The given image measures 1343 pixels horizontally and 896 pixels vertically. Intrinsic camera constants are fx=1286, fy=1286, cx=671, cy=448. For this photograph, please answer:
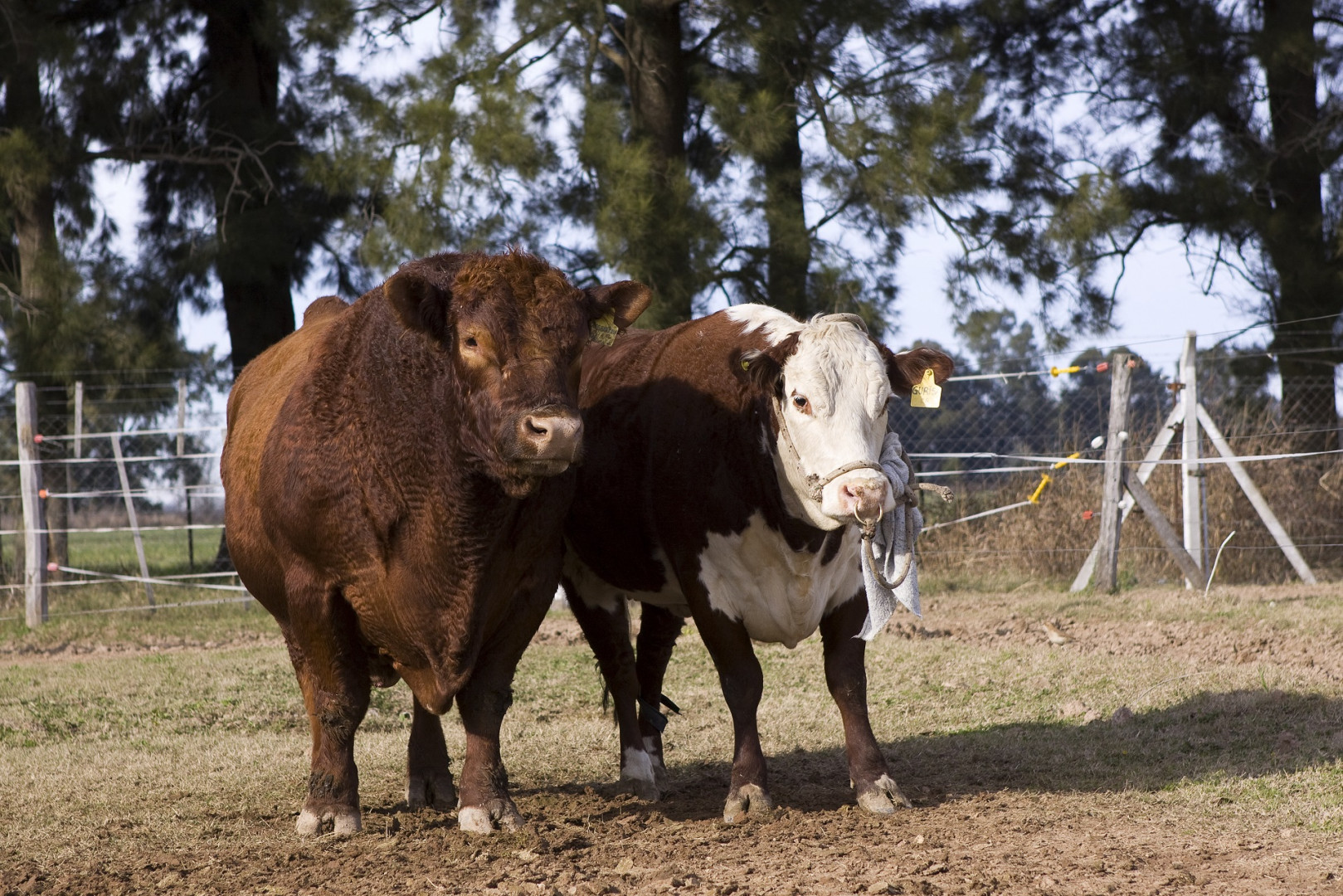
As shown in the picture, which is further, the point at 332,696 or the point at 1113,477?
the point at 1113,477

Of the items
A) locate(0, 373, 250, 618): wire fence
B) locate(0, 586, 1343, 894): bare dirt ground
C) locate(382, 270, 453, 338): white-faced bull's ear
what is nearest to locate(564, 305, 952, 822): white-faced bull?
locate(0, 586, 1343, 894): bare dirt ground

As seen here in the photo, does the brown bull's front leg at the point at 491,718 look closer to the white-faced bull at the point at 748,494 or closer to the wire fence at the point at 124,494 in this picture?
the white-faced bull at the point at 748,494

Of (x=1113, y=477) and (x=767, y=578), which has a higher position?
(x=1113, y=477)

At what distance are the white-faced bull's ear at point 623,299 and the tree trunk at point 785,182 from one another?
683 centimetres

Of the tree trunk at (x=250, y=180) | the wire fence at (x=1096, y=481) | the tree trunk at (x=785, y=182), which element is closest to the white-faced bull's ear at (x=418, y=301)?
the wire fence at (x=1096, y=481)

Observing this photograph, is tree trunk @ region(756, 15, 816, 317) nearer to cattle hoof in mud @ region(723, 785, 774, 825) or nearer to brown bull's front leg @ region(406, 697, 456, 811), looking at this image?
brown bull's front leg @ region(406, 697, 456, 811)

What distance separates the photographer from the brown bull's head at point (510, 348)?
3.74m

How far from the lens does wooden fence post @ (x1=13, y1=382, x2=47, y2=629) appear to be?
10.6 m

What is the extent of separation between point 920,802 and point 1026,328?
8858 millimetres

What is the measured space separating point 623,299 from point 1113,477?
6.94 meters

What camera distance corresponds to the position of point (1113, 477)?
1021cm

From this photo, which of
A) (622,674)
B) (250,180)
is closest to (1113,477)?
(622,674)

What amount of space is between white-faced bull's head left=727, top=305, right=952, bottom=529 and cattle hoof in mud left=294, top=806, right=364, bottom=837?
1803 millimetres

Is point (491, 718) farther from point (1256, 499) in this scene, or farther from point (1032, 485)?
point (1032, 485)
